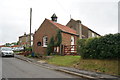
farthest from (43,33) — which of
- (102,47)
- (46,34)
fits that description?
(102,47)

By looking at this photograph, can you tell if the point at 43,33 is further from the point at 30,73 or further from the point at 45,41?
the point at 30,73

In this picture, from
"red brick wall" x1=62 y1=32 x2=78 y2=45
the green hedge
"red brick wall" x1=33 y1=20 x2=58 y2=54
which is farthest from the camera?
"red brick wall" x1=33 y1=20 x2=58 y2=54

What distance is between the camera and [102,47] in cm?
1018

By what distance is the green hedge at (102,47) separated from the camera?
9.29 m

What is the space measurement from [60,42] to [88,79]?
12487 mm

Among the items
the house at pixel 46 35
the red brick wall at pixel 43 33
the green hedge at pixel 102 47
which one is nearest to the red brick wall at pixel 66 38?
the house at pixel 46 35

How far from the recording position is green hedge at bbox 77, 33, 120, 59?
929 centimetres

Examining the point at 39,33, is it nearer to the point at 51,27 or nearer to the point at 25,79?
the point at 51,27

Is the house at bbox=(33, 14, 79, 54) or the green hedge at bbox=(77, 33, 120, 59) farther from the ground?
the house at bbox=(33, 14, 79, 54)

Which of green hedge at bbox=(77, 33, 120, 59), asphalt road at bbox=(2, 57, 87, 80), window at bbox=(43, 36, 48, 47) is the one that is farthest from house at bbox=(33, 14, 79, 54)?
asphalt road at bbox=(2, 57, 87, 80)

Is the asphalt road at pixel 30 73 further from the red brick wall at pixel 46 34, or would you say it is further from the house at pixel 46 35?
the house at pixel 46 35

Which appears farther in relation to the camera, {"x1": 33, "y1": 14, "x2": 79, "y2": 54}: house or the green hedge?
{"x1": 33, "y1": 14, "x2": 79, "y2": 54}: house

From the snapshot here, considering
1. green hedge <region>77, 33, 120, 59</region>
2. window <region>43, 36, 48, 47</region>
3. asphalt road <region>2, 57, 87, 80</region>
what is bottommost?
asphalt road <region>2, 57, 87, 80</region>

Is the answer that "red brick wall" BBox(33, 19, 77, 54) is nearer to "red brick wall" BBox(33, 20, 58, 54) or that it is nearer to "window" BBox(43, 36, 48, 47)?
"red brick wall" BBox(33, 20, 58, 54)
